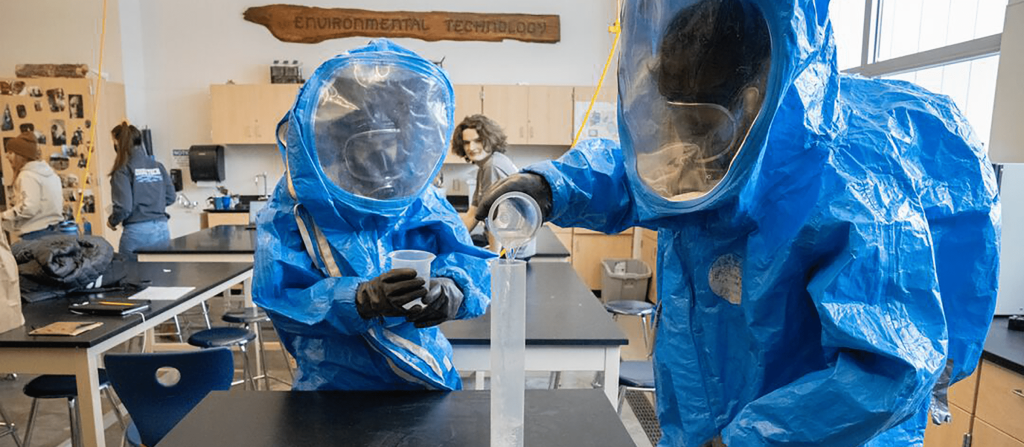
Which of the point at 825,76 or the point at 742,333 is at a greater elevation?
the point at 825,76

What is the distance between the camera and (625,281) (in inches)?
198

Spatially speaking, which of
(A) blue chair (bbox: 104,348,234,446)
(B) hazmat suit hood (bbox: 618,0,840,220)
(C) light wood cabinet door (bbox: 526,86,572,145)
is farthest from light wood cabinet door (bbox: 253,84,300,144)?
(B) hazmat suit hood (bbox: 618,0,840,220)

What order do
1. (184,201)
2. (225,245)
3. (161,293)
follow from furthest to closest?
(184,201), (225,245), (161,293)

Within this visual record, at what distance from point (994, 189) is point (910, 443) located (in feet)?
1.21

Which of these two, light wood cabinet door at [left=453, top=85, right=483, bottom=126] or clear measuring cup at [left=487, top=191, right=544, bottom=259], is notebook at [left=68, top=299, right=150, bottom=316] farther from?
light wood cabinet door at [left=453, top=85, right=483, bottom=126]

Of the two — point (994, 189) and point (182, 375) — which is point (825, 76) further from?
point (182, 375)

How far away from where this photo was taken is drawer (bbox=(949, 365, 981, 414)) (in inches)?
64.4

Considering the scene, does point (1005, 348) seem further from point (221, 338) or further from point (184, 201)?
point (184, 201)

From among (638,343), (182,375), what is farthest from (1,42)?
(638,343)

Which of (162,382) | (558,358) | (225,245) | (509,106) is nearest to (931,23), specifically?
(558,358)

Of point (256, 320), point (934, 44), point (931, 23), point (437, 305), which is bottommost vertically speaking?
point (256, 320)

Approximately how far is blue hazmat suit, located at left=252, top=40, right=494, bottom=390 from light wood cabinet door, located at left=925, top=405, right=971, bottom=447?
151 cm

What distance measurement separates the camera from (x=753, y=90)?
629mm

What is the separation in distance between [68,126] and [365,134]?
5.23 m
